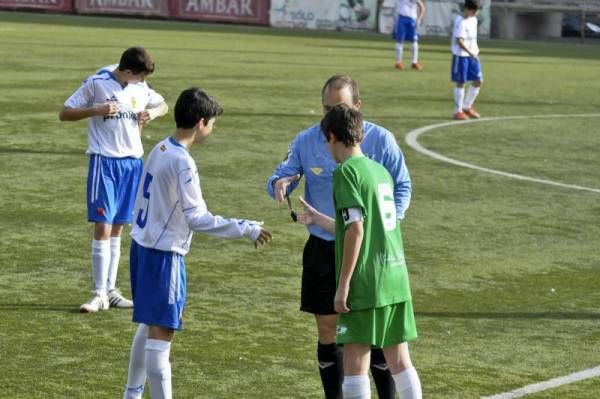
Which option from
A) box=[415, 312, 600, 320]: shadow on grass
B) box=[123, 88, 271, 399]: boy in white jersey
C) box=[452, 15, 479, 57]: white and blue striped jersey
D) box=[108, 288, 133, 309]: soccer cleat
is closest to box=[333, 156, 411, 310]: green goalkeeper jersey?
box=[123, 88, 271, 399]: boy in white jersey

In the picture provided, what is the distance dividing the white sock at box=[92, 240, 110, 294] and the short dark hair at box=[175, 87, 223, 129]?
3406mm

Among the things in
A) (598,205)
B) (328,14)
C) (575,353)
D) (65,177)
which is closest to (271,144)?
(65,177)

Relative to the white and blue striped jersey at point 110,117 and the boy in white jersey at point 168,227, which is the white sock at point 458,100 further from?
the boy in white jersey at point 168,227

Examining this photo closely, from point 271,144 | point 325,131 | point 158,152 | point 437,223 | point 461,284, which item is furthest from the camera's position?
point 271,144

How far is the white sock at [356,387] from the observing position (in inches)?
304

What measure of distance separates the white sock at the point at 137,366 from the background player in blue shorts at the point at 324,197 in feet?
3.16

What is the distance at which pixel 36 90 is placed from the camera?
87.2ft

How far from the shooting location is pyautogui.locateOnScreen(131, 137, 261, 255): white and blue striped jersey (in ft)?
26.5

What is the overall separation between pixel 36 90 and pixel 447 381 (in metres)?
18.2

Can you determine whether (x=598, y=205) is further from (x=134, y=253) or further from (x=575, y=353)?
(x=134, y=253)

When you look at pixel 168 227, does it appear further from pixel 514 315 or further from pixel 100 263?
pixel 514 315

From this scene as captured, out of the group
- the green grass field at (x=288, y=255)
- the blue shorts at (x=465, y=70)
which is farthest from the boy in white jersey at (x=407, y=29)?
the blue shorts at (x=465, y=70)

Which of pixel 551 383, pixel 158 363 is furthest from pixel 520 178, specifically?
pixel 158 363

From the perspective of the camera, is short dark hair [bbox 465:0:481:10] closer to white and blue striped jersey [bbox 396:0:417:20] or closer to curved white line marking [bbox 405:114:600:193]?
curved white line marking [bbox 405:114:600:193]
